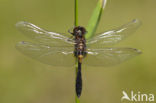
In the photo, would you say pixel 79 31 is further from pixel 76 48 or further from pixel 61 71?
pixel 61 71

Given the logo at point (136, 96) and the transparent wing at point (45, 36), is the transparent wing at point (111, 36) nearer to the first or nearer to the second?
the transparent wing at point (45, 36)

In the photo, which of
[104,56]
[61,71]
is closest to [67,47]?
[104,56]

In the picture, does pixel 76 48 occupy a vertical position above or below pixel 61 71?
below

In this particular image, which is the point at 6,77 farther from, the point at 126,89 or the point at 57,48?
the point at 57,48

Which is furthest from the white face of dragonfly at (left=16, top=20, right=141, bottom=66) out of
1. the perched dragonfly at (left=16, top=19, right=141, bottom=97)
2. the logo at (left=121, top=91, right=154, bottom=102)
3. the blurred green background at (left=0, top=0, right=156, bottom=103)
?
Answer: the blurred green background at (left=0, top=0, right=156, bottom=103)

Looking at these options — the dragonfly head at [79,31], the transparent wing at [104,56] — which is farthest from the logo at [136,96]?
the dragonfly head at [79,31]

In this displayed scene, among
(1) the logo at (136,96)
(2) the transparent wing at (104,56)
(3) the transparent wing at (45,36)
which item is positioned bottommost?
(1) the logo at (136,96)

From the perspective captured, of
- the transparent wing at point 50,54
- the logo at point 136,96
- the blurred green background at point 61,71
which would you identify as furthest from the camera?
the blurred green background at point 61,71
